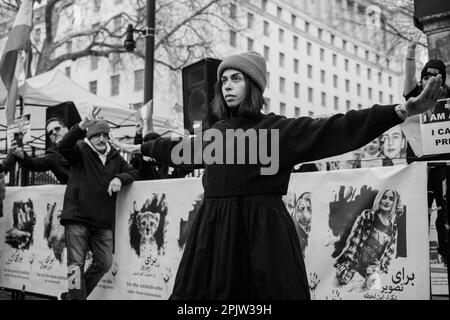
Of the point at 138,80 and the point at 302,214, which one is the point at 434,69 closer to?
the point at 302,214

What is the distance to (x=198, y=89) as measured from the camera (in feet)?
19.8

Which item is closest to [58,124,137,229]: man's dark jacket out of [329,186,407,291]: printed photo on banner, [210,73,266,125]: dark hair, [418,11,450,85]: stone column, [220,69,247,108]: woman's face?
[329,186,407,291]: printed photo on banner

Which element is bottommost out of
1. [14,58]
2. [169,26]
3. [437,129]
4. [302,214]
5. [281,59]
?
[302,214]

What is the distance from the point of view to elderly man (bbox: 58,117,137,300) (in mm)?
5496

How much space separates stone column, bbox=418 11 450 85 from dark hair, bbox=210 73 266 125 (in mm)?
2991

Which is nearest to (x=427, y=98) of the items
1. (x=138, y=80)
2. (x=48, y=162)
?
(x=48, y=162)

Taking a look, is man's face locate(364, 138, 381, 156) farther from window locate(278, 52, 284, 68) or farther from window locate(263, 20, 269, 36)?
window locate(278, 52, 284, 68)

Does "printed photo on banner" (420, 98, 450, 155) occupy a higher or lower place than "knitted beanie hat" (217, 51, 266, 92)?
lower

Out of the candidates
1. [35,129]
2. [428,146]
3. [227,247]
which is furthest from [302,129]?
[35,129]

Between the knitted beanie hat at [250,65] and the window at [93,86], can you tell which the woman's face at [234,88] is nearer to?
the knitted beanie hat at [250,65]

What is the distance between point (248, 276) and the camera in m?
2.80

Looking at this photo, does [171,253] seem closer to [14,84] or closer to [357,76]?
[14,84]

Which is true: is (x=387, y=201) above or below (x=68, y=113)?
below

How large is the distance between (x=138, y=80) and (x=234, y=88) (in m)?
44.6
